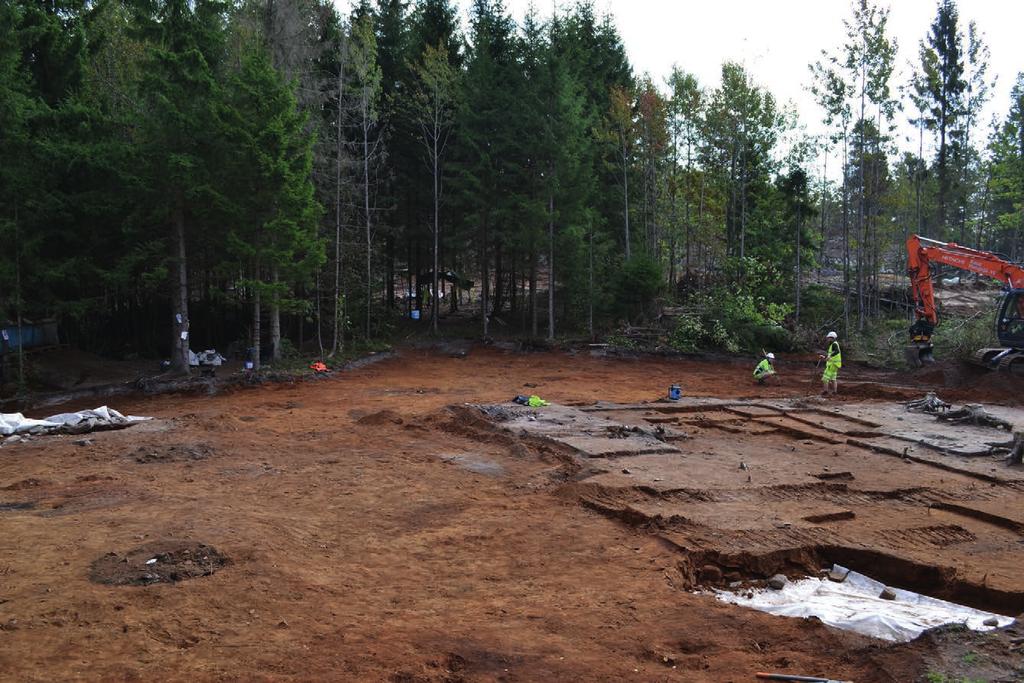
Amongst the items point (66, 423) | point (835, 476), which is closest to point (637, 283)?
point (835, 476)

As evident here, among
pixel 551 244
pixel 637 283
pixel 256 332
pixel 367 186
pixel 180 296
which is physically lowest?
pixel 256 332

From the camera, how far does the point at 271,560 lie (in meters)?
6.65

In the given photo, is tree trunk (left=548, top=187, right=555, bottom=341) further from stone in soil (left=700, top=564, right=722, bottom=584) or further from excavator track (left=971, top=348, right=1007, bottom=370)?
stone in soil (left=700, top=564, right=722, bottom=584)

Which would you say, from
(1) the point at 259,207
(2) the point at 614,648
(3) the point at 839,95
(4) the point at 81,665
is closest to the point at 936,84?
(3) the point at 839,95

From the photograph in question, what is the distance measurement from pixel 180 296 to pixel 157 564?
1414 centimetres

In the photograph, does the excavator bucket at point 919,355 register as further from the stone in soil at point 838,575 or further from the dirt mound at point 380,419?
the stone in soil at point 838,575

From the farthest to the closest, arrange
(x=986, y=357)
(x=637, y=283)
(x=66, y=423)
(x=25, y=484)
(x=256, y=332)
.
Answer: (x=637, y=283) → (x=256, y=332) → (x=986, y=357) → (x=66, y=423) → (x=25, y=484)

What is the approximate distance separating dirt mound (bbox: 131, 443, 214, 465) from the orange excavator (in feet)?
60.4

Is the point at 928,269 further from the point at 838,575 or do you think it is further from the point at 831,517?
the point at 838,575

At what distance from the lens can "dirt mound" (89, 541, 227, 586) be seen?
238 inches

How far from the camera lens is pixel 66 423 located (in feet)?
42.8

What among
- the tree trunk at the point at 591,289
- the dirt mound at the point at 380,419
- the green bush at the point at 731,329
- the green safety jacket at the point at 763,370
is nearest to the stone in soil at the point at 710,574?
the dirt mound at the point at 380,419

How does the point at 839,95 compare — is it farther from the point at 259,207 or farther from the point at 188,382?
the point at 188,382

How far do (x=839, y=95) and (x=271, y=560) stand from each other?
84.9ft
